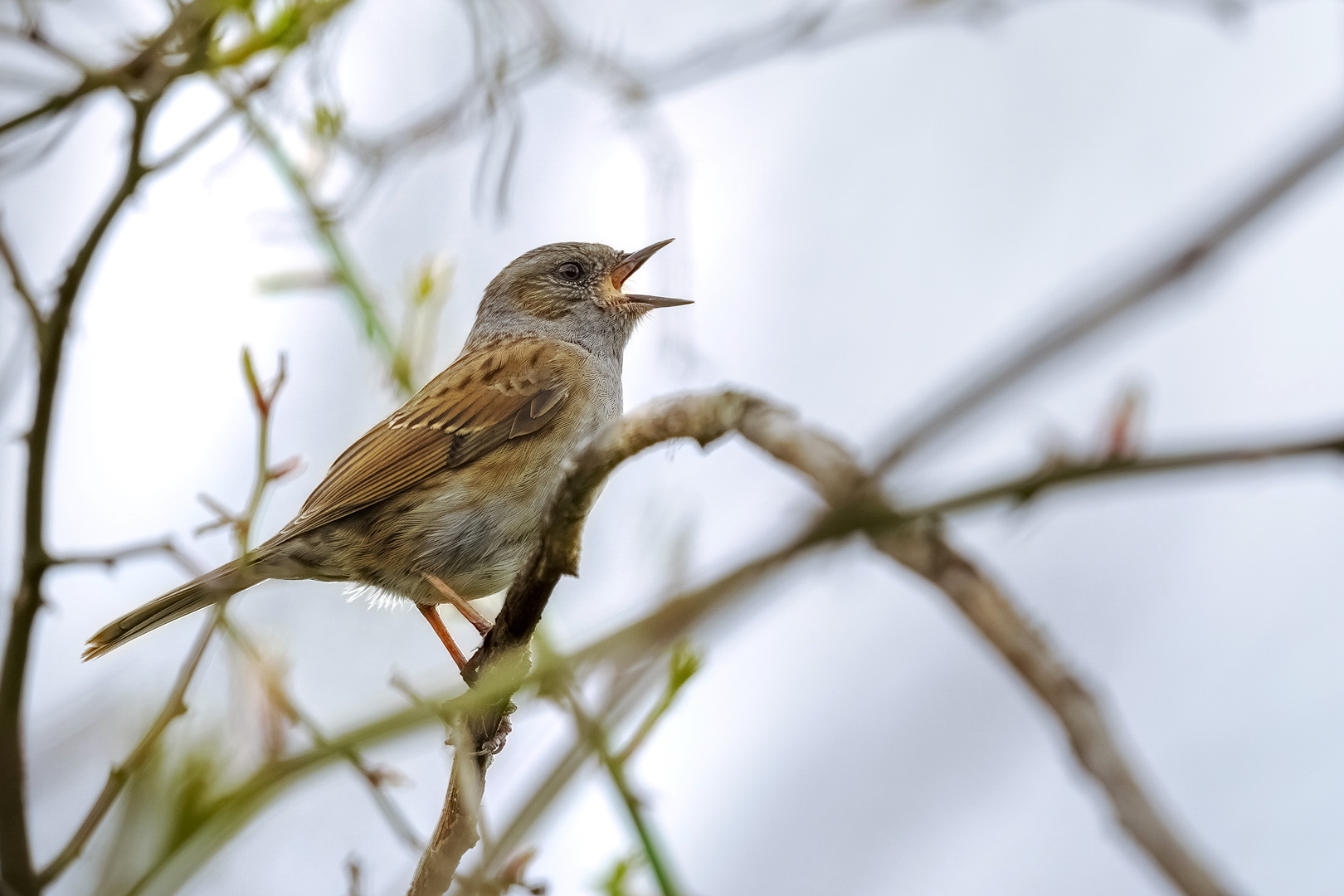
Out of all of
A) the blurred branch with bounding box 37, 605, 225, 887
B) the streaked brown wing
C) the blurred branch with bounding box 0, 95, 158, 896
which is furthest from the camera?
the streaked brown wing

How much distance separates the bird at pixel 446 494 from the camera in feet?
15.1

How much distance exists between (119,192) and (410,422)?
194 cm

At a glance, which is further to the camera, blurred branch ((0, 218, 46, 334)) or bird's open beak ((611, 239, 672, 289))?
bird's open beak ((611, 239, 672, 289))

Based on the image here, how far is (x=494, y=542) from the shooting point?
15.2 feet

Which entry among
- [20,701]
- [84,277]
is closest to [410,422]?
[84,277]

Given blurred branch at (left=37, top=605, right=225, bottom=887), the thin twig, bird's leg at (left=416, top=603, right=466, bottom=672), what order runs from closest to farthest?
the thin twig → blurred branch at (left=37, top=605, right=225, bottom=887) → bird's leg at (left=416, top=603, right=466, bottom=672)

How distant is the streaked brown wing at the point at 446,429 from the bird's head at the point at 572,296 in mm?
548

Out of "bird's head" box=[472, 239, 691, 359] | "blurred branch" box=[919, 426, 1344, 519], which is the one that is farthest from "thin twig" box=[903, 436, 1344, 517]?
"bird's head" box=[472, 239, 691, 359]

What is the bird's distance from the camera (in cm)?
461

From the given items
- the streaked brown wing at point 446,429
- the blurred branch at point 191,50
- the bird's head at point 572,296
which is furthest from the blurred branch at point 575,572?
the bird's head at point 572,296

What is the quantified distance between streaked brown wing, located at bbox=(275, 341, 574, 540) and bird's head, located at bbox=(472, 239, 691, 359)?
55cm

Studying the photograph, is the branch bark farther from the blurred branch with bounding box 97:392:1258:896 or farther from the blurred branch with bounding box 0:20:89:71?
the blurred branch with bounding box 0:20:89:71

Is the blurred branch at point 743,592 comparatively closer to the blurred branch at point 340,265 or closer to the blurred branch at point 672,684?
the blurred branch at point 672,684

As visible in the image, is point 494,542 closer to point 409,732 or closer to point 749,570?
point 409,732
